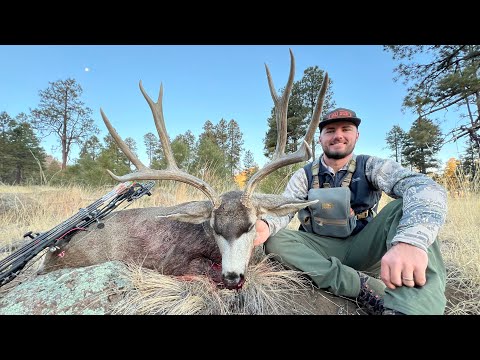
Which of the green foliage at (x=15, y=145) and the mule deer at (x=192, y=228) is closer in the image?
the mule deer at (x=192, y=228)

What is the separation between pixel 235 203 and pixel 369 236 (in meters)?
1.43

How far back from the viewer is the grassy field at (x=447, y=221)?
2938 millimetres

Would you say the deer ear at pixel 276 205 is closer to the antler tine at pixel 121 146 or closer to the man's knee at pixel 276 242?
the man's knee at pixel 276 242

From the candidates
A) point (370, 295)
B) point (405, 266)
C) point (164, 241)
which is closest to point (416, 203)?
point (405, 266)

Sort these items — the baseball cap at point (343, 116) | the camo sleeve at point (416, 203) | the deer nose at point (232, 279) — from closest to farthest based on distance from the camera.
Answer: the camo sleeve at point (416, 203)
the deer nose at point (232, 279)
the baseball cap at point (343, 116)

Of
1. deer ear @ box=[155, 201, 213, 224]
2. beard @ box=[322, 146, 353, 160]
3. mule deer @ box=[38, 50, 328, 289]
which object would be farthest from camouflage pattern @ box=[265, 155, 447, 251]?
deer ear @ box=[155, 201, 213, 224]

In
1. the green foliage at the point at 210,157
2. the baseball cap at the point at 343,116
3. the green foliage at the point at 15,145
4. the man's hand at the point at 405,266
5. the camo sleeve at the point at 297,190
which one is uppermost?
the green foliage at the point at 15,145

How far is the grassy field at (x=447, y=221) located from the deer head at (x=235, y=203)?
6.26ft

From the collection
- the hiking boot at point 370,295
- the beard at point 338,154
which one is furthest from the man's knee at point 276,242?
the beard at point 338,154

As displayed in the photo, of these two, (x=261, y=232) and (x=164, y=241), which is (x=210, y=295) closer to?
(x=261, y=232)

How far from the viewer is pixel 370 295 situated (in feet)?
8.40
